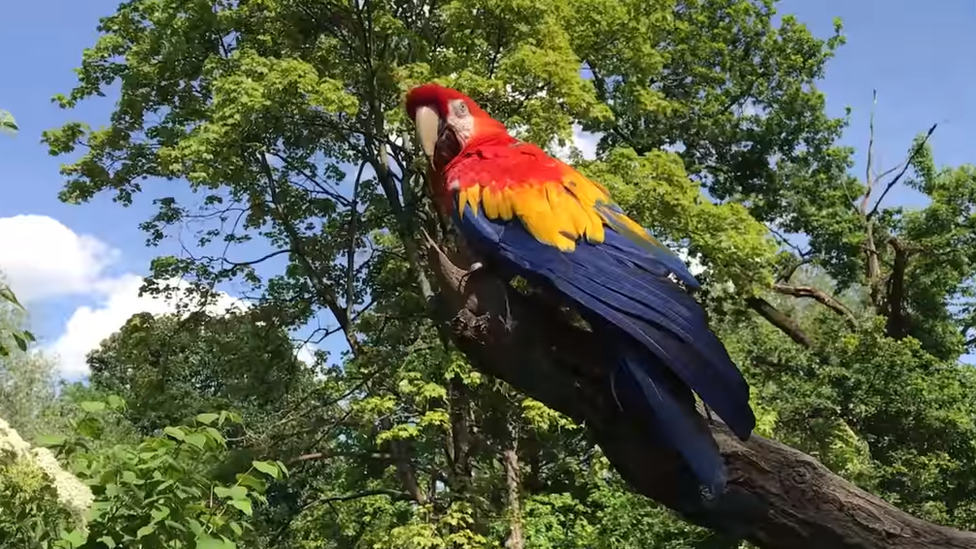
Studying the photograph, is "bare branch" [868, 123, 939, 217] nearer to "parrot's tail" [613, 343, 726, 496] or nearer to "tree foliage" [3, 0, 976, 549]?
"tree foliage" [3, 0, 976, 549]

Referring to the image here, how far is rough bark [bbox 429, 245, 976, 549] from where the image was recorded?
1.66m

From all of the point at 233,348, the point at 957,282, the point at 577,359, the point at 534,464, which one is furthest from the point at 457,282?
the point at 957,282

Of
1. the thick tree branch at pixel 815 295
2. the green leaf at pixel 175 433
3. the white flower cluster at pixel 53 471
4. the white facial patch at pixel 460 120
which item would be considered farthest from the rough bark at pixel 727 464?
the thick tree branch at pixel 815 295

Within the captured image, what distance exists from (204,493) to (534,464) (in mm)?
6554

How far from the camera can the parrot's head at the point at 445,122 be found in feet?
Result: 7.53

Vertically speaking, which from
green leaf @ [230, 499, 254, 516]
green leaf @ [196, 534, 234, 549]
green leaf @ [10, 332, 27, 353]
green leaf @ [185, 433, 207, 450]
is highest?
green leaf @ [10, 332, 27, 353]

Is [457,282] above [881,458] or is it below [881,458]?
below

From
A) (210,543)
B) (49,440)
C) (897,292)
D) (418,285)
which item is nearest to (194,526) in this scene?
(210,543)

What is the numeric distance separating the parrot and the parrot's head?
155 mm

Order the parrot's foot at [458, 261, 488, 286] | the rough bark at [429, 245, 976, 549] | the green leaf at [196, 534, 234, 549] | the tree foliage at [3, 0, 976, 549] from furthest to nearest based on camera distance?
the tree foliage at [3, 0, 976, 549] → the green leaf at [196, 534, 234, 549] → the parrot's foot at [458, 261, 488, 286] → the rough bark at [429, 245, 976, 549]

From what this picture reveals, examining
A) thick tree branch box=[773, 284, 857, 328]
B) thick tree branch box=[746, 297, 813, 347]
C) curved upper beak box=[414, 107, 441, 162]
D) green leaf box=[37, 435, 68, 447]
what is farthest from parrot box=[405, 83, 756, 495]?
thick tree branch box=[773, 284, 857, 328]

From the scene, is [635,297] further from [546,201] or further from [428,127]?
[428,127]

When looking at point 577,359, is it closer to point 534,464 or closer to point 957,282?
Answer: point 534,464

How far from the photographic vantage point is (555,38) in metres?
6.78
